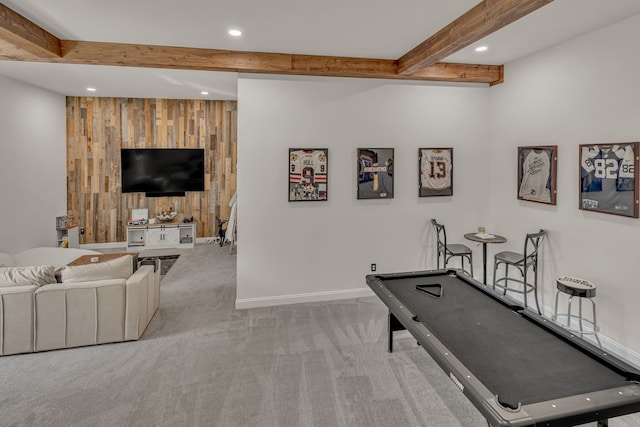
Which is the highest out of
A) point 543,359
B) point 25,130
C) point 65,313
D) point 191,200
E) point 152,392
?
point 25,130

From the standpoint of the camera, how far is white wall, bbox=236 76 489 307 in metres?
4.40

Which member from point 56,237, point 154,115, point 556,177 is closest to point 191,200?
point 154,115

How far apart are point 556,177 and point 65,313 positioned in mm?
5292

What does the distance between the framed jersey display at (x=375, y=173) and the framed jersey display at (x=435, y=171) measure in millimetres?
453

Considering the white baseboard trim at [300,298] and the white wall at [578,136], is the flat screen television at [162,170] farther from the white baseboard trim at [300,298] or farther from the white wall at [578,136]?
the white wall at [578,136]

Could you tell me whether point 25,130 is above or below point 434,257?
above

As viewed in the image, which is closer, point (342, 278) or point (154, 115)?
point (342, 278)

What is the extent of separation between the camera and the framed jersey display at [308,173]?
4.47m

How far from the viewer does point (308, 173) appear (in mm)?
4516

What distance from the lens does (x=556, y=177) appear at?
157 inches

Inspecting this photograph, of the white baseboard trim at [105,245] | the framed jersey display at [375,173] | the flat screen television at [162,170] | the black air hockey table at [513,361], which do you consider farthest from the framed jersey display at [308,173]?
the white baseboard trim at [105,245]

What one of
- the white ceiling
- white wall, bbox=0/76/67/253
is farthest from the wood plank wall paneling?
the white ceiling

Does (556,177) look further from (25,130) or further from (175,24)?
(25,130)

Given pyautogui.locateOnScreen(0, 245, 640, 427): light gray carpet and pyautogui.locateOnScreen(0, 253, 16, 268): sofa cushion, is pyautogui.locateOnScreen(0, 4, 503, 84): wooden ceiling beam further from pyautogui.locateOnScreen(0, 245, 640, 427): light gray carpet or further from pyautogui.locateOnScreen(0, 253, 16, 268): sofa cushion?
pyautogui.locateOnScreen(0, 245, 640, 427): light gray carpet
